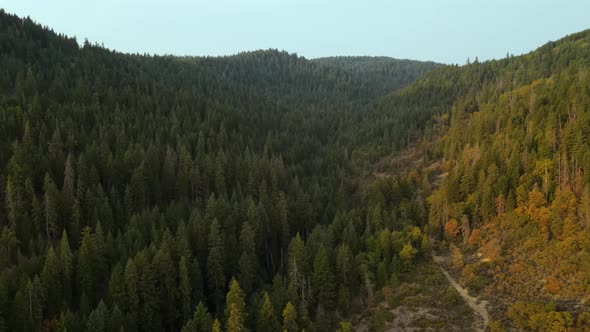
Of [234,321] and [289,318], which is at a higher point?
[234,321]

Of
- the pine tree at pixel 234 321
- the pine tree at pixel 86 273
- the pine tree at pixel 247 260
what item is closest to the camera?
the pine tree at pixel 234 321

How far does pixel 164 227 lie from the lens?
Result: 87625 millimetres

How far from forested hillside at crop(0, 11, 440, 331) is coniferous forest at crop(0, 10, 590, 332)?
1.27 ft

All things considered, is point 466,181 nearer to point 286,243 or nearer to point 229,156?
point 286,243

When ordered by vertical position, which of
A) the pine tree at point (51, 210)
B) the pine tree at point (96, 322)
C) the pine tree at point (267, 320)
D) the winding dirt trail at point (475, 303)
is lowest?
the winding dirt trail at point (475, 303)

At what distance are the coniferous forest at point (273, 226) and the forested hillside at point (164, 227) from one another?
0.39 m

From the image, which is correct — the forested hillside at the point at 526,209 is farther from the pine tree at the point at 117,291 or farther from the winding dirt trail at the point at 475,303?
the pine tree at the point at 117,291

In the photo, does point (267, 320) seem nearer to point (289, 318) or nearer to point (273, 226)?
point (289, 318)

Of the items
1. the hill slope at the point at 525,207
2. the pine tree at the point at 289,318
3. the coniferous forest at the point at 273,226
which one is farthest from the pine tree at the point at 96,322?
the hill slope at the point at 525,207

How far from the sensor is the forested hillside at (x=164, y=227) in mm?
67000

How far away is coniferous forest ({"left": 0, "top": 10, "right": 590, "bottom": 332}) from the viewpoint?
67625mm

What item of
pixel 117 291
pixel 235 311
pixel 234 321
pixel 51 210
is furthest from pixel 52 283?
pixel 234 321

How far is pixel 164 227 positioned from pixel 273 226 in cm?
2450

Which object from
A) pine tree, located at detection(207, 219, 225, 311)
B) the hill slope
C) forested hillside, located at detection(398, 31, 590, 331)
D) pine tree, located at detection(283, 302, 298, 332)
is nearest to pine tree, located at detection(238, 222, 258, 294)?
pine tree, located at detection(207, 219, 225, 311)
